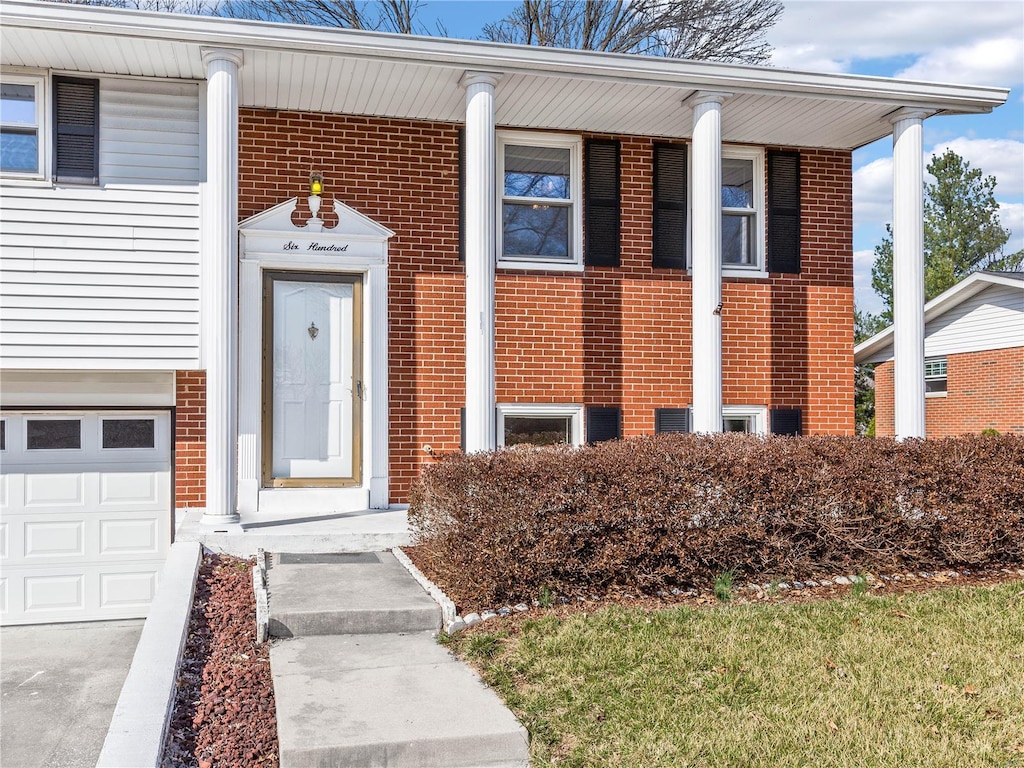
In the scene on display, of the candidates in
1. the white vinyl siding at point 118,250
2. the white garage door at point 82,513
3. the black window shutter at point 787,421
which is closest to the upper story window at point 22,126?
the white vinyl siding at point 118,250

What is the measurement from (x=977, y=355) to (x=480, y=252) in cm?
1604

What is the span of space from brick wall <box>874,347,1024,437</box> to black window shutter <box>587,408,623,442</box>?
1272cm

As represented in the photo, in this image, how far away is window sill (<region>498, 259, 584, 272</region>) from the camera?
9589 millimetres

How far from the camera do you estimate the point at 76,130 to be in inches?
327

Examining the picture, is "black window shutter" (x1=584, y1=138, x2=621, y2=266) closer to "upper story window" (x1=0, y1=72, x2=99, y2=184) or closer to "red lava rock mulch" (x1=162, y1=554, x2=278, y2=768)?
"upper story window" (x1=0, y1=72, x2=99, y2=184)

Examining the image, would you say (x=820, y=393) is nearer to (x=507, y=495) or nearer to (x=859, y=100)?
(x=859, y=100)

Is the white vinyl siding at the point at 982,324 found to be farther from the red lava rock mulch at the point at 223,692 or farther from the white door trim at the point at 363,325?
the red lava rock mulch at the point at 223,692

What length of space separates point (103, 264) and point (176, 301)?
0.71m

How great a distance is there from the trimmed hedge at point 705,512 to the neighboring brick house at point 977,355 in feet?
38.9

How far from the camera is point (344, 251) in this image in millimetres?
9047

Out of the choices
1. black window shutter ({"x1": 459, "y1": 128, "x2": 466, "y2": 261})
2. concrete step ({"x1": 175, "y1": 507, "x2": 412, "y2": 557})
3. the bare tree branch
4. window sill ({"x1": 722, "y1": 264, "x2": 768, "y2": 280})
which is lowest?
concrete step ({"x1": 175, "y1": 507, "x2": 412, "y2": 557})

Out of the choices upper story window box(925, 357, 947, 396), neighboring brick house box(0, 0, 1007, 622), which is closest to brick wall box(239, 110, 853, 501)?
neighboring brick house box(0, 0, 1007, 622)

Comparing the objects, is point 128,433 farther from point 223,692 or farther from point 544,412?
point 223,692

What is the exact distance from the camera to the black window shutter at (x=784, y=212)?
404 inches
